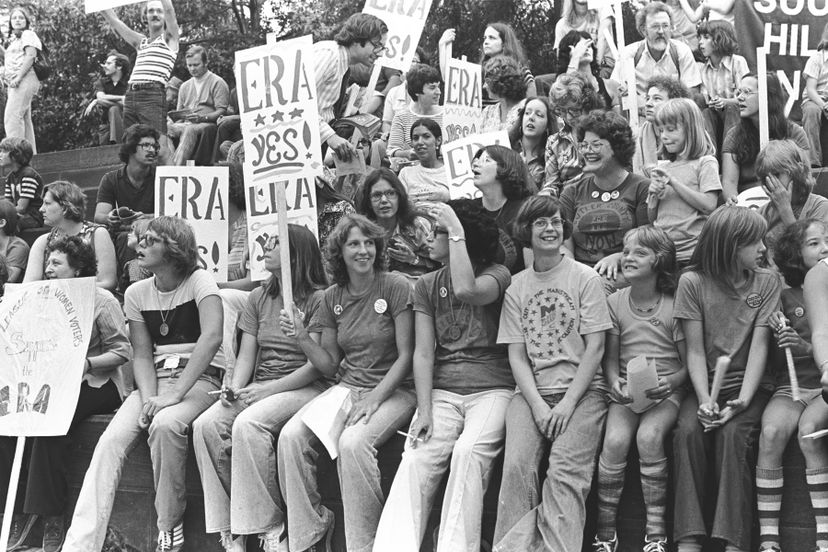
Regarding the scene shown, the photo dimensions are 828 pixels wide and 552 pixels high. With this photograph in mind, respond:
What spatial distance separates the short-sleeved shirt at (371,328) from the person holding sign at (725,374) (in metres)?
1.50

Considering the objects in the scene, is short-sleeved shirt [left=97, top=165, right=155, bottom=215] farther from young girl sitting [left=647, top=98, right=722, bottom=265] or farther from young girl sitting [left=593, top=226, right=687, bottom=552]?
young girl sitting [left=593, top=226, right=687, bottom=552]

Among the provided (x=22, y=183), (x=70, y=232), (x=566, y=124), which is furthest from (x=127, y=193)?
(x=566, y=124)

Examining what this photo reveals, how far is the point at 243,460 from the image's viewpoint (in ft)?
20.7

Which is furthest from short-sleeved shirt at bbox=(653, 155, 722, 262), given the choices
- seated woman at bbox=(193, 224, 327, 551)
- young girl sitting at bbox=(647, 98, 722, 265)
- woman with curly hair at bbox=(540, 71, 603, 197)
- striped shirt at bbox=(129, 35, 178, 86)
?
striped shirt at bbox=(129, 35, 178, 86)

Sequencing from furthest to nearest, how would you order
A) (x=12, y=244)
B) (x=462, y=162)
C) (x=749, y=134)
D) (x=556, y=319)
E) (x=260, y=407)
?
1. (x=12, y=244)
2. (x=462, y=162)
3. (x=749, y=134)
4. (x=260, y=407)
5. (x=556, y=319)

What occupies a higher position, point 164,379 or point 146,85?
point 146,85

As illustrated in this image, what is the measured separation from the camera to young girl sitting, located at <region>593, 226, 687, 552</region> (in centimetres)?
552

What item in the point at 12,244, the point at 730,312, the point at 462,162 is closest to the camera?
the point at 730,312

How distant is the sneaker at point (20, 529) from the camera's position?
7.10 meters

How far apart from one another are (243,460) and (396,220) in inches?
78.2

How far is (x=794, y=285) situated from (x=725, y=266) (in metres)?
0.36

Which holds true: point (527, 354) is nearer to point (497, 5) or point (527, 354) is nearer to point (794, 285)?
point (794, 285)

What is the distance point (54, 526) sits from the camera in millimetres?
7082

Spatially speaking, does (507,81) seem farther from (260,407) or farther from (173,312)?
(260,407)
